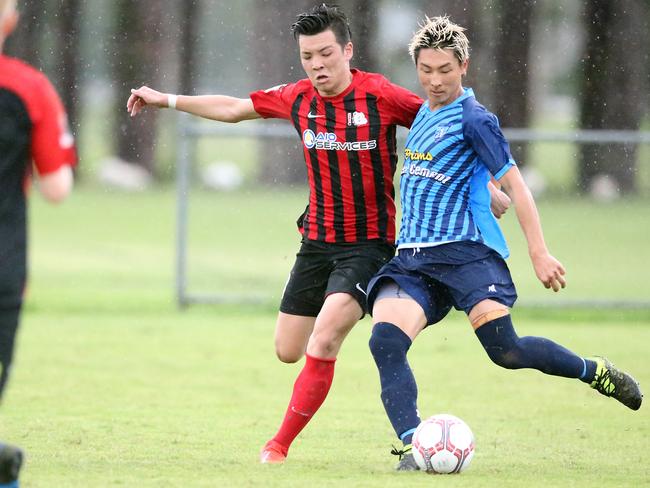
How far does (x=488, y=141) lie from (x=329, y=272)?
3.65ft

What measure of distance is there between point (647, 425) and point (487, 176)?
90.5 inches

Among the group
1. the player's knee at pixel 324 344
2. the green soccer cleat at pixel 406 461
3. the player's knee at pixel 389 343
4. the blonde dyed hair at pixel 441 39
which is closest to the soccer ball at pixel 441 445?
the green soccer cleat at pixel 406 461

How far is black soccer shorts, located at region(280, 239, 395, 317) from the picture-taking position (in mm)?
6387

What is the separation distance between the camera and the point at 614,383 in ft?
20.8

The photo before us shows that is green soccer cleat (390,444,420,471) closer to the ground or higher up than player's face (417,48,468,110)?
closer to the ground

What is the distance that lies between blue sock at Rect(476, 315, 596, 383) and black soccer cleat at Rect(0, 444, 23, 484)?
90.7 inches

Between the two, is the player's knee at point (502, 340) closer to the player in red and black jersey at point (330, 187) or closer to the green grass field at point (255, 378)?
the green grass field at point (255, 378)

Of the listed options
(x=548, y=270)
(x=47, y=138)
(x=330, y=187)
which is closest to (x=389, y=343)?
(x=548, y=270)

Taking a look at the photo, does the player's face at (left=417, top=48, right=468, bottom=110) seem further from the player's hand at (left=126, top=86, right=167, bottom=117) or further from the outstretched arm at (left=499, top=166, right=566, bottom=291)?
the player's hand at (left=126, top=86, right=167, bottom=117)

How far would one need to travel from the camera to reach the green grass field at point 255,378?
620 cm

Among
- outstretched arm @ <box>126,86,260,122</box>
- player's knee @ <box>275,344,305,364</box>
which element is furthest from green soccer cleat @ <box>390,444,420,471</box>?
outstretched arm @ <box>126,86,260,122</box>

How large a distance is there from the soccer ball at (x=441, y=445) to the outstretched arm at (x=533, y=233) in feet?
2.50

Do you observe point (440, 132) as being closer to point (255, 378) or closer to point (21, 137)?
point (21, 137)

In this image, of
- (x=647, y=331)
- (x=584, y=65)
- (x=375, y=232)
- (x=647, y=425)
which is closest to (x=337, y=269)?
(x=375, y=232)
